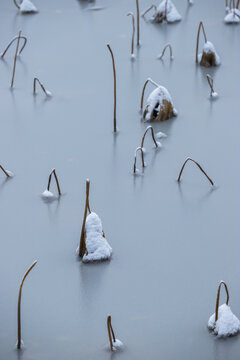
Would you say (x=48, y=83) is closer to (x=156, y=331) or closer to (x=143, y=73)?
(x=143, y=73)

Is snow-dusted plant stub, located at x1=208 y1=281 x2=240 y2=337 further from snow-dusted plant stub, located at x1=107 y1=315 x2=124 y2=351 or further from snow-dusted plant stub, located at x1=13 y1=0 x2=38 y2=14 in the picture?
snow-dusted plant stub, located at x1=13 y1=0 x2=38 y2=14

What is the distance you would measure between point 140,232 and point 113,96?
1792mm

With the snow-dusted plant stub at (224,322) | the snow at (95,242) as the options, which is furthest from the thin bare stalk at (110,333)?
the snow at (95,242)

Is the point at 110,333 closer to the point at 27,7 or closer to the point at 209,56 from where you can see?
the point at 209,56

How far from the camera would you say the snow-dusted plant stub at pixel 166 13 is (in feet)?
22.7

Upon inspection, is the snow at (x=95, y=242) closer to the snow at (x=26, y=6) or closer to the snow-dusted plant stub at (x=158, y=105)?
the snow-dusted plant stub at (x=158, y=105)

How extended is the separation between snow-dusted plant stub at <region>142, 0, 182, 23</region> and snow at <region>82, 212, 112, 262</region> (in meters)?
3.65

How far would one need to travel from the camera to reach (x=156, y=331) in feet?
10.7

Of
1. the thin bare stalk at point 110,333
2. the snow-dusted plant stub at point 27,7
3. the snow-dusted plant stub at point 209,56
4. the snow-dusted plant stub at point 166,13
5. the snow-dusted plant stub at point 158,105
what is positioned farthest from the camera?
the snow-dusted plant stub at point 27,7

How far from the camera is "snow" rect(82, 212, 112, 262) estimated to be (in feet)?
12.0

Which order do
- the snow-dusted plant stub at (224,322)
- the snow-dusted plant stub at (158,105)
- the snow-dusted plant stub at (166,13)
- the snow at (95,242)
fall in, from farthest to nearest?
the snow-dusted plant stub at (166,13)
the snow-dusted plant stub at (158,105)
the snow at (95,242)
the snow-dusted plant stub at (224,322)

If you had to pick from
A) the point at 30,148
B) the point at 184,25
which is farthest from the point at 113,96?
the point at 184,25

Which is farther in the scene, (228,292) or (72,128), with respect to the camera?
(72,128)

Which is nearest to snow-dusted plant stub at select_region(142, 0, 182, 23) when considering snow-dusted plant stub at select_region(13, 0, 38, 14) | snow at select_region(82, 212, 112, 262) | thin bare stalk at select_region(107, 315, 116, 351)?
snow-dusted plant stub at select_region(13, 0, 38, 14)
